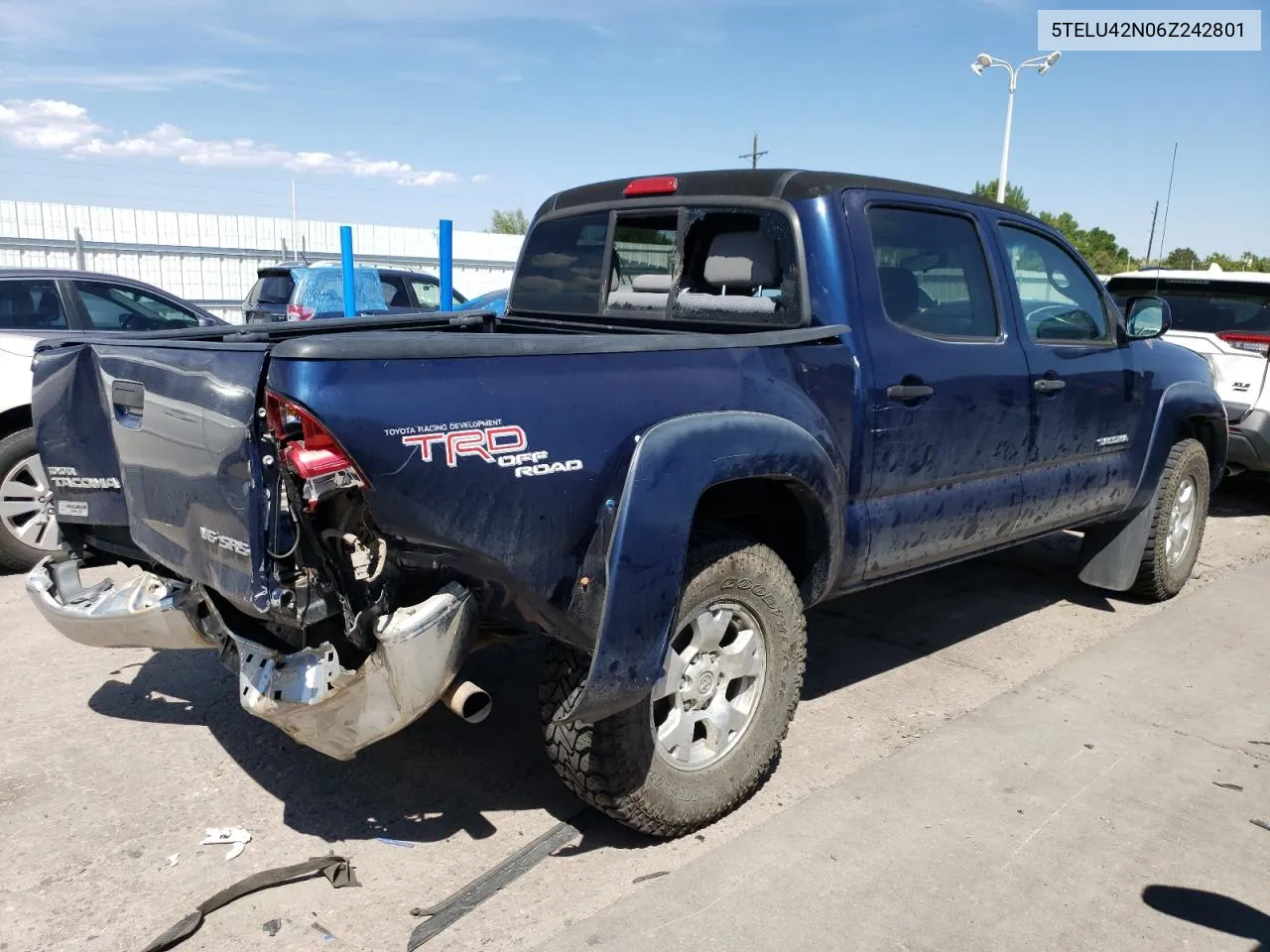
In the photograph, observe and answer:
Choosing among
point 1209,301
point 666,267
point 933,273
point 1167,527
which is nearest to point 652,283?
point 666,267

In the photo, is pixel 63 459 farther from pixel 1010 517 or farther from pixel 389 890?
pixel 1010 517

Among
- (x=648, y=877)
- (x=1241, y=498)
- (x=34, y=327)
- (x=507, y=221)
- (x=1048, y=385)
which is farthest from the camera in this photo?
(x=507, y=221)

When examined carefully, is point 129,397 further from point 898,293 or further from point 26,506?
point 26,506

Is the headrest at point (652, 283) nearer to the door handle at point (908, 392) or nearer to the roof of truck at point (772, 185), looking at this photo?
the roof of truck at point (772, 185)

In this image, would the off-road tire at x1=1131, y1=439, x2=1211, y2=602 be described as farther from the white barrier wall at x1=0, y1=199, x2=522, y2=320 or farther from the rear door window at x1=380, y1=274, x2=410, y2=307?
the white barrier wall at x1=0, y1=199, x2=522, y2=320

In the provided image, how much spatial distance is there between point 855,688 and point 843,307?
1752 millimetres

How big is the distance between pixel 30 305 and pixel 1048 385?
20.0 ft

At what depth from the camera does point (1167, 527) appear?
546 cm


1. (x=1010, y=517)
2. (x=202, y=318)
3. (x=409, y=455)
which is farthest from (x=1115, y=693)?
(x=202, y=318)

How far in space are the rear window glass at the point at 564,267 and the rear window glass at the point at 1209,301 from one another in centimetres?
524

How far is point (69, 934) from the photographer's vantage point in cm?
264

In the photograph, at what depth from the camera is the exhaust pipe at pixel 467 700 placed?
267 cm

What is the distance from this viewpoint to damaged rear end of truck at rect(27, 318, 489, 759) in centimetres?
236

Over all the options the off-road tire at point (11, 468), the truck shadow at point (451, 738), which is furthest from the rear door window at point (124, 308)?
the truck shadow at point (451, 738)
